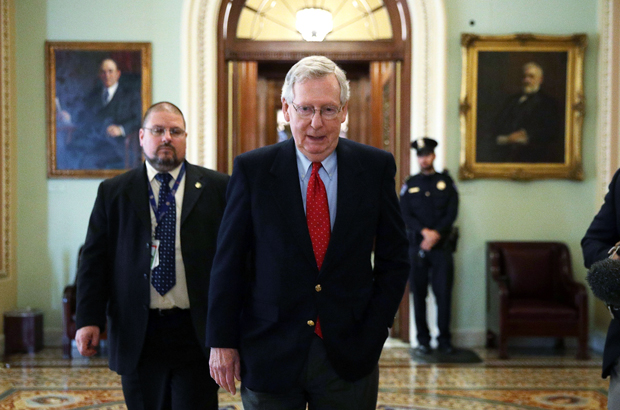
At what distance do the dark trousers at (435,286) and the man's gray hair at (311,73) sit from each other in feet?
15.1

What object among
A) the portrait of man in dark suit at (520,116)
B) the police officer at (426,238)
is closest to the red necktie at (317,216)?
the police officer at (426,238)

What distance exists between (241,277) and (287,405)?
433 millimetres

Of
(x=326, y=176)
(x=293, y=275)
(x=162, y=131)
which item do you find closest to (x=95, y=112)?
(x=162, y=131)

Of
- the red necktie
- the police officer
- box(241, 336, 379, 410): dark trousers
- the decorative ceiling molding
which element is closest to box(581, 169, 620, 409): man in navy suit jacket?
box(241, 336, 379, 410): dark trousers

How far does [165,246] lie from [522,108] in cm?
507

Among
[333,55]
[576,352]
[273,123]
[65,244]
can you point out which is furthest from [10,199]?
[576,352]

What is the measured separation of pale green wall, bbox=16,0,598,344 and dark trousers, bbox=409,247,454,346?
510 mm

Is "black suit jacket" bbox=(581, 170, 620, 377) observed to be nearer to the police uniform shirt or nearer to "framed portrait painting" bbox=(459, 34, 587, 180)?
the police uniform shirt

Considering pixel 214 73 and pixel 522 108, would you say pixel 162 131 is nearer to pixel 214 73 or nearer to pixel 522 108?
pixel 214 73

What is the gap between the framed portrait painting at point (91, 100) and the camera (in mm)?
6711

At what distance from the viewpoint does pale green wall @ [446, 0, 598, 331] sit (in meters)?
6.82

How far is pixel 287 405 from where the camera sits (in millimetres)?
2027

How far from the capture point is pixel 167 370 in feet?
9.16

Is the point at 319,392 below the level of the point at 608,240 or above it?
below
